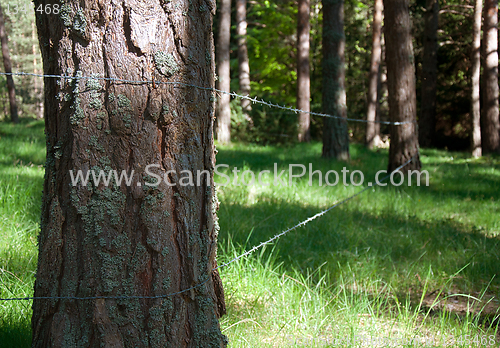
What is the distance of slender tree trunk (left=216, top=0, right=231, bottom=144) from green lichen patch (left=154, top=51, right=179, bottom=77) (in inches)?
456

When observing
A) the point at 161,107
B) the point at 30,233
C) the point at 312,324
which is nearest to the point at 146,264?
the point at 161,107

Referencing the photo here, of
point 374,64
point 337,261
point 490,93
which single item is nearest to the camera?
point 337,261

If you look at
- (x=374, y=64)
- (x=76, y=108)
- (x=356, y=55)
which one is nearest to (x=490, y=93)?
(x=374, y=64)

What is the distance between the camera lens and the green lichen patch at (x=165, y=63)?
164 centimetres

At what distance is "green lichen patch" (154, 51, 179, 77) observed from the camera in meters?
1.64

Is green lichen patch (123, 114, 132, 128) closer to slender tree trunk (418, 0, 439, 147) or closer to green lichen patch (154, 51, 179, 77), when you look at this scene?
green lichen patch (154, 51, 179, 77)

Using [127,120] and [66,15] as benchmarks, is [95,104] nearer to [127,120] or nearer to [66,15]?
[127,120]

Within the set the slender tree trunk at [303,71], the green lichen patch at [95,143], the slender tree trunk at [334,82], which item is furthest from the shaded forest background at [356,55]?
the green lichen patch at [95,143]

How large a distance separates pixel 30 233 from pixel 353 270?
280 cm

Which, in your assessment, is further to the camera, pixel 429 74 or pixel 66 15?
pixel 429 74

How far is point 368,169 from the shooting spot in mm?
8797

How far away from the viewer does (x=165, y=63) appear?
5.44ft

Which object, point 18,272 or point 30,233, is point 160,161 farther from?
point 30,233

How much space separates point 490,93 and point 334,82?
6.19 metres
